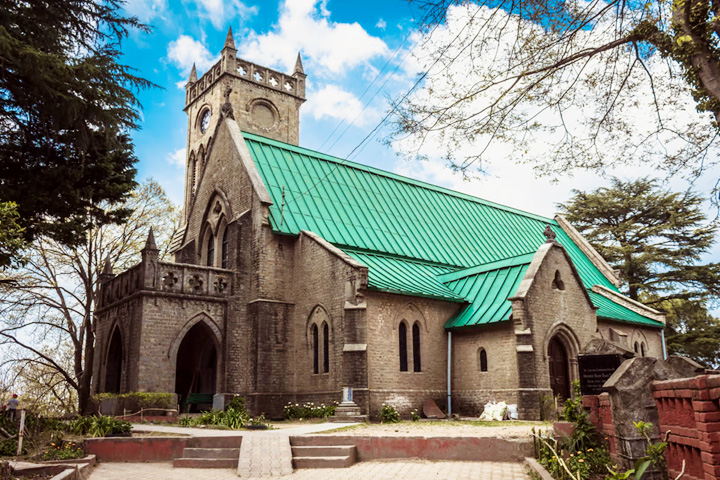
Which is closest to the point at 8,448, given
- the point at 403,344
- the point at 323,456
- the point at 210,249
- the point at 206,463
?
the point at 206,463

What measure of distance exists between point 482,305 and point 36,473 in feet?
54.5

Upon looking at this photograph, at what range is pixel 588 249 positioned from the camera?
37.2 metres

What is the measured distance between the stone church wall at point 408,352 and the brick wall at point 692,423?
15258 mm

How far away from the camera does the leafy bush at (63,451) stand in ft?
39.6

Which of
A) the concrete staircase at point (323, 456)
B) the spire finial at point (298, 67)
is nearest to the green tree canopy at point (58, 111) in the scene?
the concrete staircase at point (323, 456)

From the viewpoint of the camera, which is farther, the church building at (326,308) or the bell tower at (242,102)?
the bell tower at (242,102)

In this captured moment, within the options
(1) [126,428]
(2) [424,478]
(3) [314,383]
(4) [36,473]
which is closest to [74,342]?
(3) [314,383]

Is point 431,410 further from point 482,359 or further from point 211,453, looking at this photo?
point 211,453

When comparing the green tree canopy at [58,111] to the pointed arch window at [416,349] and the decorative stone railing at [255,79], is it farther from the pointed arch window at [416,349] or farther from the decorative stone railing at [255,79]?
the decorative stone railing at [255,79]

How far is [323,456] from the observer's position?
507 inches

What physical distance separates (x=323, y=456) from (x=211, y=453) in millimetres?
2487

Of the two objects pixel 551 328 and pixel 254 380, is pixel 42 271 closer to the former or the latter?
pixel 254 380

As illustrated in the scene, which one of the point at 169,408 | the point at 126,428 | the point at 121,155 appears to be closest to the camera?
the point at 126,428

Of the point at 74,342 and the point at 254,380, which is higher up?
the point at 74,342
